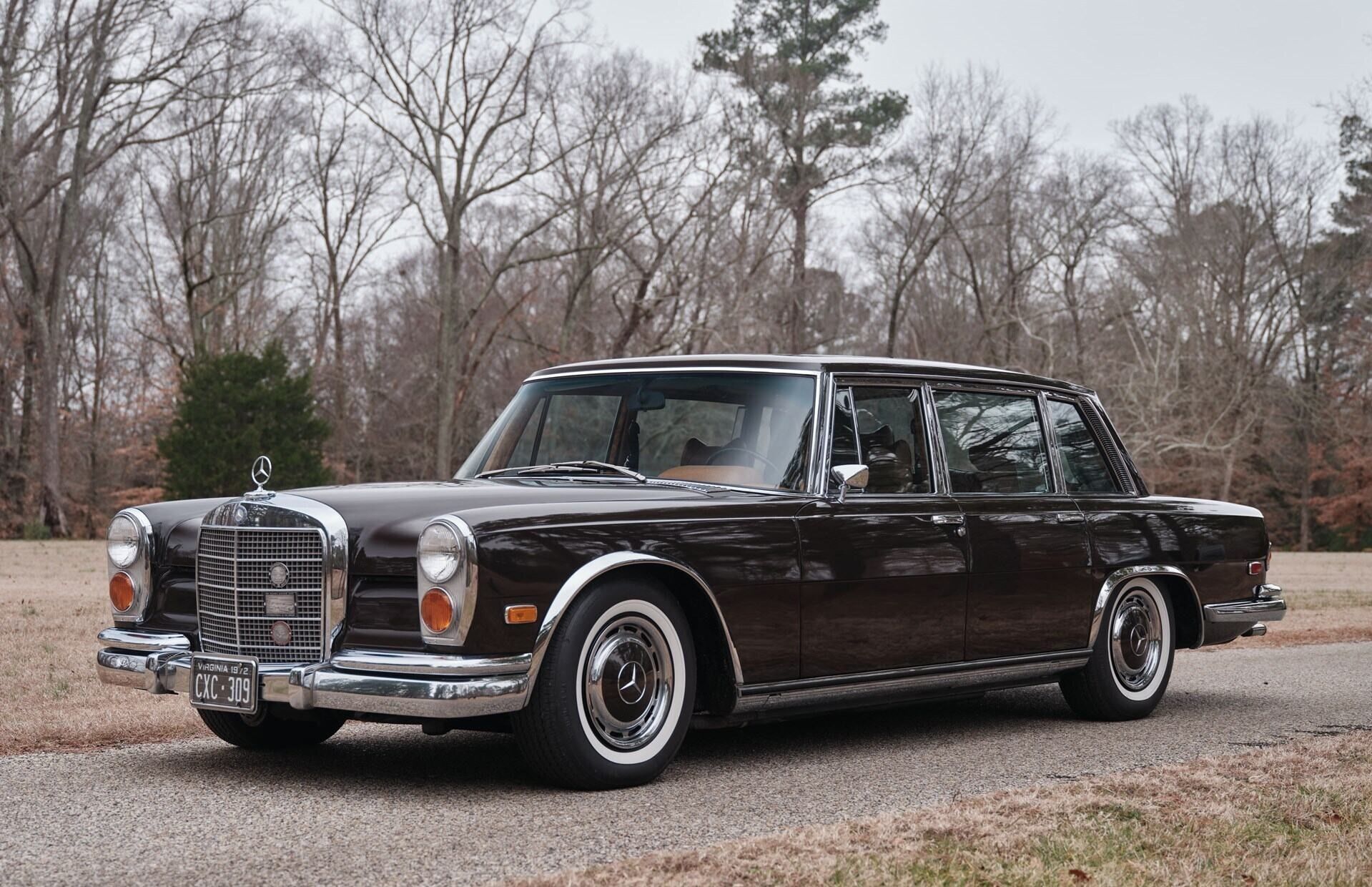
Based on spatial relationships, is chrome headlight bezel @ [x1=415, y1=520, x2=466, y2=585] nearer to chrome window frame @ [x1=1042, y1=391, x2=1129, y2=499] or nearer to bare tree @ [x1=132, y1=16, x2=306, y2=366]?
chrome window frame @ [x1=1042, y1=391, x2=1129, y2=499]

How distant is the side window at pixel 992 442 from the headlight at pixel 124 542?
366 cm

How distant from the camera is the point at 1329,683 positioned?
381 inches

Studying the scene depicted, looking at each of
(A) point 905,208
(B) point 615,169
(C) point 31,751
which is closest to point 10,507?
(B) point 615,169

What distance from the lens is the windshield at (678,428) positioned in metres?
6.66

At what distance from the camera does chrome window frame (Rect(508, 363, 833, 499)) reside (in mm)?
6551

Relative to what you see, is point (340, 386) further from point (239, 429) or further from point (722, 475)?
point (722, 475)

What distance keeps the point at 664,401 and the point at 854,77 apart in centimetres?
4027

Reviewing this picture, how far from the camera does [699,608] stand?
6.09 metres

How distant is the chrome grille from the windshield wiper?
1.41 metres

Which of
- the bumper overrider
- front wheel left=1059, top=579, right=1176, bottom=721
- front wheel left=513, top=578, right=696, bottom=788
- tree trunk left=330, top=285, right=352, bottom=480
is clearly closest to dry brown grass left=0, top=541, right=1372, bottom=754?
front wheel left=513, top=578, right=696, bottom=788

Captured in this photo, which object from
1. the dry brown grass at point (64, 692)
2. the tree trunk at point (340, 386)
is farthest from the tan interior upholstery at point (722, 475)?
the tree trunk at point (340, 386)

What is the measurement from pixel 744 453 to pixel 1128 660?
8.99ft

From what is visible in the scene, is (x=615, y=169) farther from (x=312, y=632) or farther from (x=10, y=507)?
(x=312, y=632)

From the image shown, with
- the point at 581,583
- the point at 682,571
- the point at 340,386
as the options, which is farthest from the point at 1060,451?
the point at 340,386
